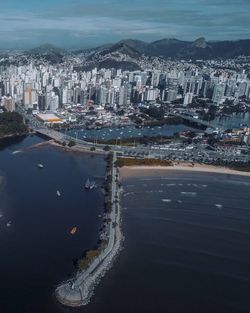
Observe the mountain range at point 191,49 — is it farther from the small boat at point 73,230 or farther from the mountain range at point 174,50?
the small boat at point 73,230

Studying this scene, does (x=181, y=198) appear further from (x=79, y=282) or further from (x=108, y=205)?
(x=79, y=282)

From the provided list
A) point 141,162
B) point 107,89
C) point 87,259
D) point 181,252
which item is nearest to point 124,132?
point 141,162

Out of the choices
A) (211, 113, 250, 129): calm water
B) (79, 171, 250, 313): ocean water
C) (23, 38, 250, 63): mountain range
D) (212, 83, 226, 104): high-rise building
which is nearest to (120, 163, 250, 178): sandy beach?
(79, 171, 250, 313): ocean water

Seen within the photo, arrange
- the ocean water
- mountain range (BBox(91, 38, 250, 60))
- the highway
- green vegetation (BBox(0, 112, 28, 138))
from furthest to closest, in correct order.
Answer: mountain range (BBox(91, 38, 250, 60)) → green vegetation (BBox(0, 112, 28, 138)) → the highway → the ocean water

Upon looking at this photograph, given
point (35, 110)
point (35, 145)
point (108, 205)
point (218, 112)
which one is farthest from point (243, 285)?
point (218, 112)

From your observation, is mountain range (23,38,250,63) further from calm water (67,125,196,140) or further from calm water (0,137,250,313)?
calm water (0,137,250,313)

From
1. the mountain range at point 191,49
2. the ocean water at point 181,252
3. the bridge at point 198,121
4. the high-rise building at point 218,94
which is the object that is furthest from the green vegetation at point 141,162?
the mountain range at point 191,49

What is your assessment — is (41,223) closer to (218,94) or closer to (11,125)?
(11,125)
